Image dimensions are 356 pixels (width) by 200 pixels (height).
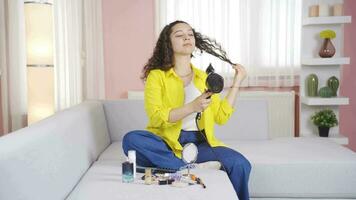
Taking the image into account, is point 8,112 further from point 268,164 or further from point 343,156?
point 343,156

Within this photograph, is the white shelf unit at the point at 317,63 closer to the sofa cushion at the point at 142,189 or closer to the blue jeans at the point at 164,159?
the blue jeans at the point at 164,159

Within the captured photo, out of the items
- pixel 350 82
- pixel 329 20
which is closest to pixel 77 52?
pixel 329 20

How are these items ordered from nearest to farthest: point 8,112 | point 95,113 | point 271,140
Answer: point 95,113 < point 271,140 < point 8,112

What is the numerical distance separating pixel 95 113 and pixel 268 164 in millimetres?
1053

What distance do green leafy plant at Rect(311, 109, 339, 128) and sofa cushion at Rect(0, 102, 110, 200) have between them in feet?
7.10

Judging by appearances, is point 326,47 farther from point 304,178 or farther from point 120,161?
point 120,161

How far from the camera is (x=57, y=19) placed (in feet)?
11.5

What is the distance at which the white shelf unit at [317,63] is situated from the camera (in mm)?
3797

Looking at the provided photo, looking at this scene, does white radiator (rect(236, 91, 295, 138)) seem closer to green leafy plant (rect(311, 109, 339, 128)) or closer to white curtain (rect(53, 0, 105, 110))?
green leafy plant (rect(311, 109, 339, 128))

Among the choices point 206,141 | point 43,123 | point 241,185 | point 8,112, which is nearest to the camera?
point 43,123

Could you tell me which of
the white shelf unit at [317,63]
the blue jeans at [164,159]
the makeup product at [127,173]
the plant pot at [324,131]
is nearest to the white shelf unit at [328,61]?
the white shelf unit at [317,63]

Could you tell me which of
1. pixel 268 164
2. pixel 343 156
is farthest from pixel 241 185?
pixel 343 156

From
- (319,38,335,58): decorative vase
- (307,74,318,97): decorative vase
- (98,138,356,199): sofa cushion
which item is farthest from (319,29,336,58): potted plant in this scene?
(98,138,356,199): sofa cushion

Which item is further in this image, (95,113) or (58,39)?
(58,39)
